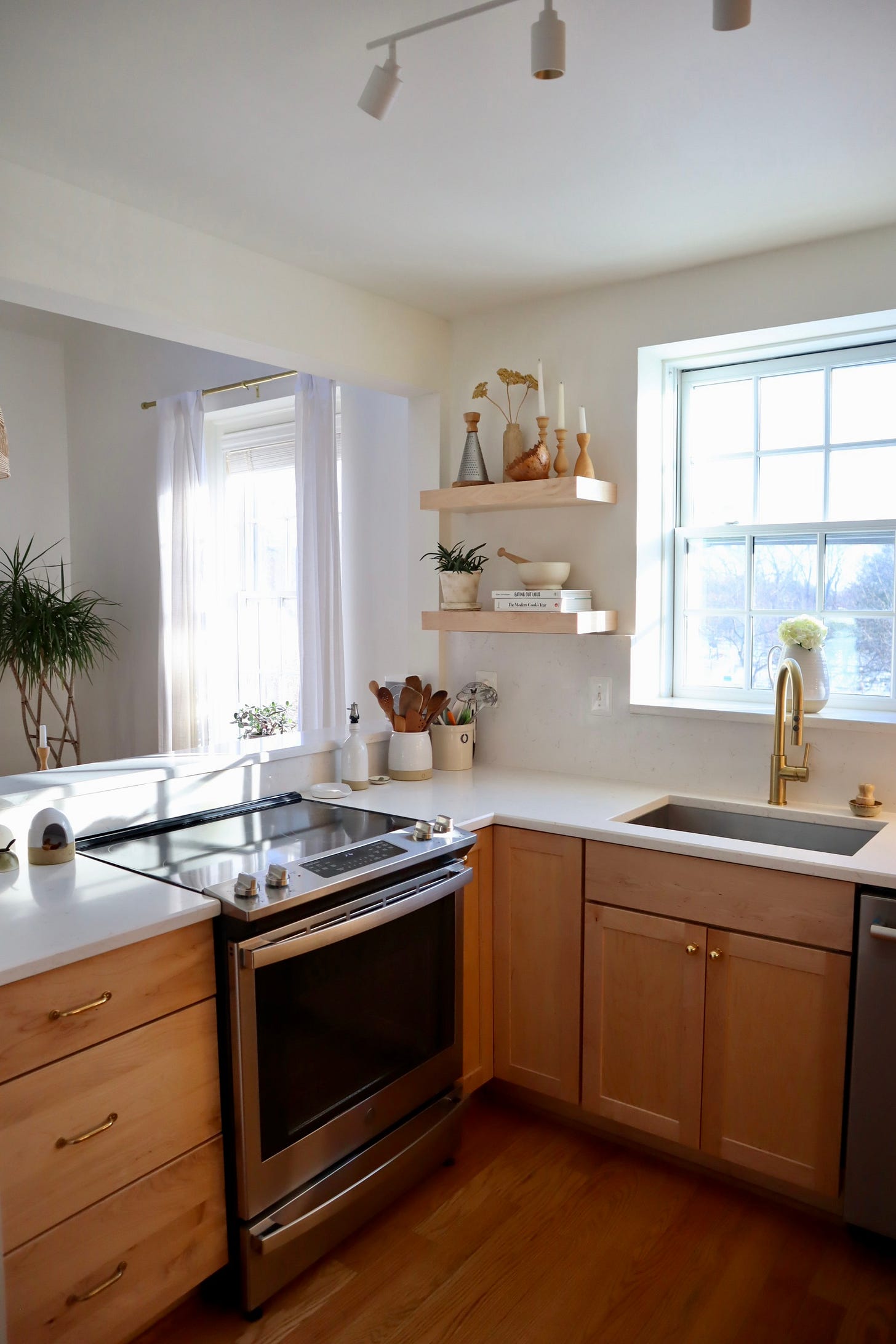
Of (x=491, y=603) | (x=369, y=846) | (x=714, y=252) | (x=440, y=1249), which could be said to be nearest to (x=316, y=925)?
(x=369, y=846)

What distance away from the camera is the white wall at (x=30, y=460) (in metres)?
4.68

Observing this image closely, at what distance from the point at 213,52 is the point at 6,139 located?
575mm

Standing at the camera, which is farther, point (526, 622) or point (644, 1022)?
point (526, 622)

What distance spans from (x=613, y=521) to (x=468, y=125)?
4.20ft

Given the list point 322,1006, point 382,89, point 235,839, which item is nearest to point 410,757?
point 235,839

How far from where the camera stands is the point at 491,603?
3.13 meters

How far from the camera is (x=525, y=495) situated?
8.96 ft

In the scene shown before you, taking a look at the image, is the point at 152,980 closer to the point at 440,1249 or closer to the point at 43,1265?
the point at 43,1265

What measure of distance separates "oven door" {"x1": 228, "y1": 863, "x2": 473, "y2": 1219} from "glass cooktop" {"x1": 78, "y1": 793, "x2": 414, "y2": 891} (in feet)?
0.64

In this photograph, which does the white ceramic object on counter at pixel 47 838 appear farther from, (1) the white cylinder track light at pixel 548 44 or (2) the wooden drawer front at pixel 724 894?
(1) the white cylinder track light at pixel 548 44

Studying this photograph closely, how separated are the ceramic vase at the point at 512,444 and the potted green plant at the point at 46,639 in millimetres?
2485

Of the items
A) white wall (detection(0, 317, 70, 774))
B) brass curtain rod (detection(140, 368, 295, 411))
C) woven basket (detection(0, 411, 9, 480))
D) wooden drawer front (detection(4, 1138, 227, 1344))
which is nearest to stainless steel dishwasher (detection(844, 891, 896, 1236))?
wooden drawer front (detection(4, 1138, 227, 1344))

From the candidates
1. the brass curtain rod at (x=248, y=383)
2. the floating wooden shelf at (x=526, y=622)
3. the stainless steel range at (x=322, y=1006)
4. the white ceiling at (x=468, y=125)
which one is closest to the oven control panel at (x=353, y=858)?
the stainless steel range at (x=322, y=1006)

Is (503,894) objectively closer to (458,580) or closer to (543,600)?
(543,600)
